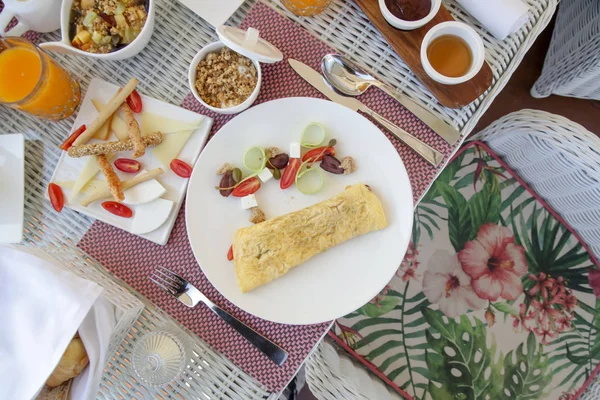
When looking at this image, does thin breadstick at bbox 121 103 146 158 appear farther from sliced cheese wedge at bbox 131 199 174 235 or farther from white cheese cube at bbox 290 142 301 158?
white cheese cube at bbox 290 142 301 158

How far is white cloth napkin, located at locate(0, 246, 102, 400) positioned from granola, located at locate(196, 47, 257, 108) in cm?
49

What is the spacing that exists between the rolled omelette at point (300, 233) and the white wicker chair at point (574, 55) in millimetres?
899

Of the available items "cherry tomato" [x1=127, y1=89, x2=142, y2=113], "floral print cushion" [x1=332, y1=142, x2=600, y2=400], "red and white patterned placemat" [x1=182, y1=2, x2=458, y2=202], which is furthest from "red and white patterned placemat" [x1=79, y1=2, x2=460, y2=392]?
"floral print cushion" [x1=332, y1=142, x2=600, y2=400]

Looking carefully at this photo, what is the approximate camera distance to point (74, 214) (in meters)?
1.08

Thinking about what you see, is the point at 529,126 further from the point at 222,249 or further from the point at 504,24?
the point at 222,249

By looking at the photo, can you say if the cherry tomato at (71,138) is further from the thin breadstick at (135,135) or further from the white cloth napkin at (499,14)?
the white cloth napkin at (499,14)

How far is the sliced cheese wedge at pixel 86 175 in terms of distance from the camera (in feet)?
3.35

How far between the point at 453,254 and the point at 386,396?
0.49m

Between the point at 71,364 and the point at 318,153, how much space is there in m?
0.66

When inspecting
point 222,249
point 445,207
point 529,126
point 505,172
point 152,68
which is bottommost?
point 222,249

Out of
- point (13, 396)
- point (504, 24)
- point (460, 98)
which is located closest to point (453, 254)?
point (460, 98)

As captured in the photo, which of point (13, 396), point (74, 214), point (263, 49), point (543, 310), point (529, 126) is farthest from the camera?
A: point (543, 310)

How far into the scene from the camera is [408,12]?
100cm

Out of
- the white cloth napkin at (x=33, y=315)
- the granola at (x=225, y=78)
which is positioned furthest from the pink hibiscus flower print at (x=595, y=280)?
the white cloth napkin at (x=33, y=315)
